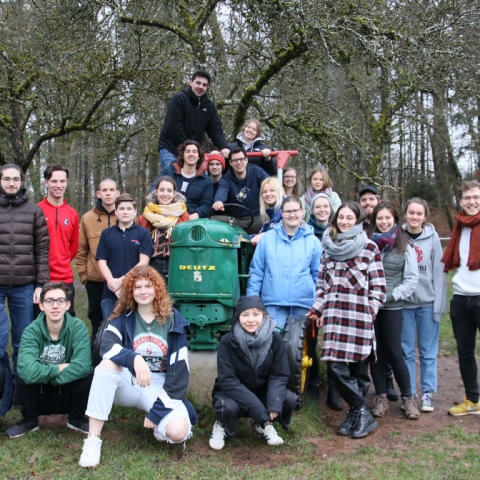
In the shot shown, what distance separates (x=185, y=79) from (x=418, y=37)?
11.8 ft

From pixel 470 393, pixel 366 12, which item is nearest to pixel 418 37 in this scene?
pixel 366 12

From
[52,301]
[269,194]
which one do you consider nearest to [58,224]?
[52,301]

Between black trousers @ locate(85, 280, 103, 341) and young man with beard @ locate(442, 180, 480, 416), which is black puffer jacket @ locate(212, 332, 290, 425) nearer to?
young man with beard @ locate(442, 180, 480, 416)

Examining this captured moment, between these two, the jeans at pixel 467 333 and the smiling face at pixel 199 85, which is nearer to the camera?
the jeans at pixel 467 333

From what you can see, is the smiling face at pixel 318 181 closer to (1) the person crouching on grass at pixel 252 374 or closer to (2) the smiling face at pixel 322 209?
(2) the smiling face at pixel 322 209

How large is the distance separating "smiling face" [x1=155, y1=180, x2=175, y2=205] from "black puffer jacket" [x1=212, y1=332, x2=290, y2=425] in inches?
60.2

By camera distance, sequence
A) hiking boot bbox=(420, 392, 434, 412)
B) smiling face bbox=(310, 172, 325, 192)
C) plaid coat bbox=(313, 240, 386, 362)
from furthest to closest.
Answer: smiling face bbox=(310, 172, 325, 192) < hiking boot bbox=(420, 392, 434, 412) < plaid coat bbox=(313, 240, 386, 362)

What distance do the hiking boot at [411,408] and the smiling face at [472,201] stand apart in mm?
1537

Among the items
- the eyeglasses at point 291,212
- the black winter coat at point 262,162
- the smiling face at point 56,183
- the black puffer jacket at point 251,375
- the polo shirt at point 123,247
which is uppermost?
the black winter coat at point 262,162

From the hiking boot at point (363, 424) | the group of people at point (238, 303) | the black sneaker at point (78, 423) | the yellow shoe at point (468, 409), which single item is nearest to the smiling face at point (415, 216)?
the group of people at point (238, 303)

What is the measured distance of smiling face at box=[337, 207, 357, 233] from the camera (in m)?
4.22

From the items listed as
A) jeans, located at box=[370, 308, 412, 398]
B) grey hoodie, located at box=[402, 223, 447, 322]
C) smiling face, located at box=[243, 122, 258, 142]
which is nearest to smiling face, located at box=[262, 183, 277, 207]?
smiling face, located at box=[243, 122, 258, 142]

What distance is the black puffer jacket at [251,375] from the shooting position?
3771mm

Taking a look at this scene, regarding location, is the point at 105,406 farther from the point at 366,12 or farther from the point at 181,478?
the point at 366,12
